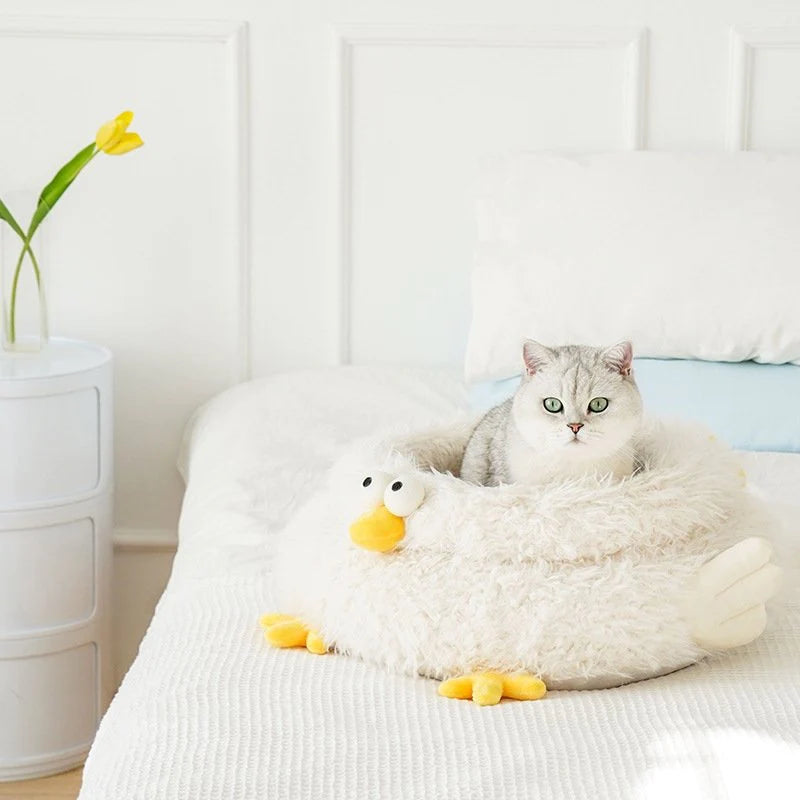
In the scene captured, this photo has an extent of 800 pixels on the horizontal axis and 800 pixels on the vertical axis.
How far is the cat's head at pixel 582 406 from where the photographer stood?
1.31 meters

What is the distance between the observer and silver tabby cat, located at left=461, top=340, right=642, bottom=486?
4.30 feet

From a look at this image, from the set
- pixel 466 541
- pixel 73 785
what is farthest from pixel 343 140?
pixel 466 541

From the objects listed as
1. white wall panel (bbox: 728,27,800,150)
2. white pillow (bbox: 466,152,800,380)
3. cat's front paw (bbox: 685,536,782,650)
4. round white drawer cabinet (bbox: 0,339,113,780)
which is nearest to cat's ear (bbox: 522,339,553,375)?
cat's front paw (bbox: 685,536,782,650)

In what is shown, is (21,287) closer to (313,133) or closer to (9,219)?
(9,219)

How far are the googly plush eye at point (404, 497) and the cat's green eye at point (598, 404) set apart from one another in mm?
178

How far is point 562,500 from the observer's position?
1.29 metres

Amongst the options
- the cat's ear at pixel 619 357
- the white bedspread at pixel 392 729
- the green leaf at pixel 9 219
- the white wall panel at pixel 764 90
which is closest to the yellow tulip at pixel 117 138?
the green leaf at pixel 9 219

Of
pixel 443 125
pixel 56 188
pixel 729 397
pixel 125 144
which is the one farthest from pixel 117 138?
pixel 729 397

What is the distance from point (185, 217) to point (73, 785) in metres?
1.01

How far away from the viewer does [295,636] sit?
138cm

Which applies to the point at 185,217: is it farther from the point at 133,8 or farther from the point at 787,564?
the point at 787,564

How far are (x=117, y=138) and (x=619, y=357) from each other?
1.20 m

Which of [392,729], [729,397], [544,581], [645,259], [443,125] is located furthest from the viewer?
[443,125]

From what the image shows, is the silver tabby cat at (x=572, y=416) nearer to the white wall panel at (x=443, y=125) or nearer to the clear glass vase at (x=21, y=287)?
the white wall panel at (x=443, y=125)
